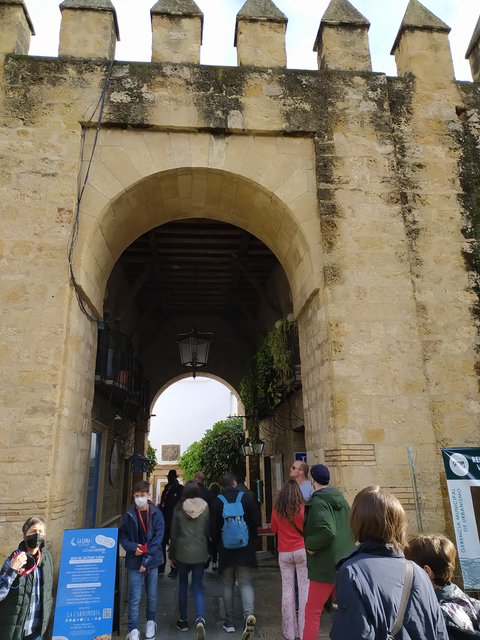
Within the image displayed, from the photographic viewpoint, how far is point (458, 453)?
12.3 ft

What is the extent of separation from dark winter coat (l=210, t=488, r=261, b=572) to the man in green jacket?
2.72 feet

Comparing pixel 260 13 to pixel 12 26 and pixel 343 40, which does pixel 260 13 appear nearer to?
pixel 343 40

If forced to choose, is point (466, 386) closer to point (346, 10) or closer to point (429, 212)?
point (429, 212)

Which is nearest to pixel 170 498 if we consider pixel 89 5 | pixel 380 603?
pixel 380 603

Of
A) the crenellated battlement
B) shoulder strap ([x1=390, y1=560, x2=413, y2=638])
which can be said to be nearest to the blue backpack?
shoulder strap ([x1=390, y1=560, x2=413, y2=638])

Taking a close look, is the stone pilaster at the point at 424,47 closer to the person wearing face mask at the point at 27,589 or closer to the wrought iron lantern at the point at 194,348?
the wrought iron lantern at the point at 194,348

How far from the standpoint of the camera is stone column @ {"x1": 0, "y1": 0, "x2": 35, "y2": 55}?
4.76 metres

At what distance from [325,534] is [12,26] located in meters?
Answer: 5.62

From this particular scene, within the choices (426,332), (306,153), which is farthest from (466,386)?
(306,153)

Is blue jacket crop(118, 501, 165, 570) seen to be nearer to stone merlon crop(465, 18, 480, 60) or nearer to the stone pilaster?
the stone pilaster

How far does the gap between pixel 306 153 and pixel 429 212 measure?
55.4 inches

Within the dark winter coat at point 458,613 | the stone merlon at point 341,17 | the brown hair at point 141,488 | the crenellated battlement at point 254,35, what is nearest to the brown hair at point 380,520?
the dark winter coat at point 458,613

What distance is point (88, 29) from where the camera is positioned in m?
4.91

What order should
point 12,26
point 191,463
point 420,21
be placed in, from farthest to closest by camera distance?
point 191,463
point 420,21
point 12,26
